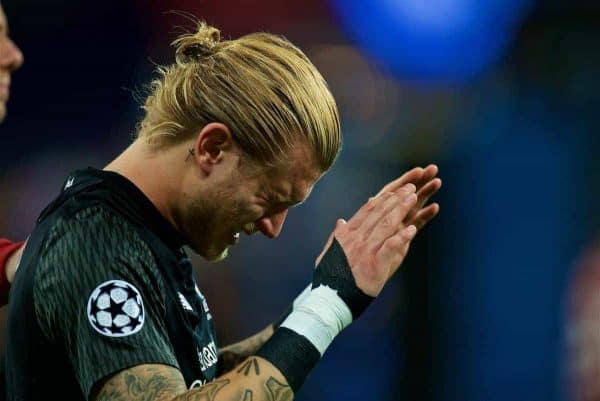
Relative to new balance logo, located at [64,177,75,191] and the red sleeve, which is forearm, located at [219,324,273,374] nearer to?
the red sleeve

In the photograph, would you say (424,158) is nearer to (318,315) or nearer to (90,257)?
(318,315)

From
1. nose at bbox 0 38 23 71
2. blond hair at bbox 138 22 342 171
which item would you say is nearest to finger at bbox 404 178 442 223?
blond hair at bbox 138 22 342 171

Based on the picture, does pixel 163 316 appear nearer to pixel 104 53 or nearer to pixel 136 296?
pixel 136 296

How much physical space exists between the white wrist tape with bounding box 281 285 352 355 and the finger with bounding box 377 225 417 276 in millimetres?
Answer: 127

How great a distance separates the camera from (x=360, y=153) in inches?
179

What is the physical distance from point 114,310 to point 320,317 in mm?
403

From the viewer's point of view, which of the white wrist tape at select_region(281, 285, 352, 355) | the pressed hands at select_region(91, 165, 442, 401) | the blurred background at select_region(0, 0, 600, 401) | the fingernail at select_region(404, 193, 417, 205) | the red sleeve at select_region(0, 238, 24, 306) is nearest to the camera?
the pressed hands at select_region(91, 165, 442, 401)

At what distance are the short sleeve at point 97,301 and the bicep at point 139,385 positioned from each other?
0.01m

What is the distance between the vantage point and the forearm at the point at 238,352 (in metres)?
2.51

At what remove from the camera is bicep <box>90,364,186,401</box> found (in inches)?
65.6

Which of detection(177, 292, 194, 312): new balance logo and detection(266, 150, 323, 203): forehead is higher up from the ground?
detection(266, 150, 323, 203): forehead

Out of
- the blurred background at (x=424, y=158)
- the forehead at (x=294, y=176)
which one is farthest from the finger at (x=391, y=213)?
the blurred background at (x=424, y=158)

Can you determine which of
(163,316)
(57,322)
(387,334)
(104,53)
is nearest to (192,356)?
(163,316)

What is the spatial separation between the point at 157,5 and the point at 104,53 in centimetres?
35
